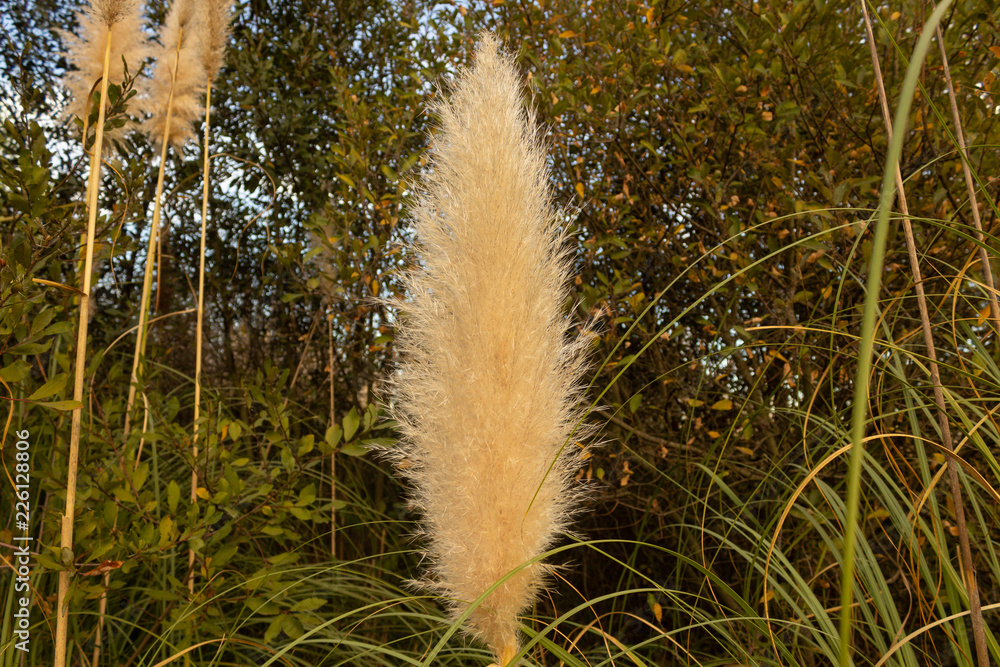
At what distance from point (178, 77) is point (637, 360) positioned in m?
1.81

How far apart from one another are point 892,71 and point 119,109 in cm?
220

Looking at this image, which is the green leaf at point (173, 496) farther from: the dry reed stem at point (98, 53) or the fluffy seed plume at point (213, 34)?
the fluffy seed plume at point (213, 34)

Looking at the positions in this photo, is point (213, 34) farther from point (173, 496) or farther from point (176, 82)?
point (173, 496)

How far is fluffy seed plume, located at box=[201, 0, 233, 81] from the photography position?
5.71 feet

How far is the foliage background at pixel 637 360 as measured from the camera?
1391 millimetres

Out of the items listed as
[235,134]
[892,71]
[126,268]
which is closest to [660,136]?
[892,71]

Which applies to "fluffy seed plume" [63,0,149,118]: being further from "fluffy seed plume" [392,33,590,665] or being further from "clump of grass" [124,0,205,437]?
"fluffy seed plume" [392,33,590,665]

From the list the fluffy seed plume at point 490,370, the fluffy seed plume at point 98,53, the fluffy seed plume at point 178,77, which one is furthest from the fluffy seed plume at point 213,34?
the fluffy seed plume at point 490,370

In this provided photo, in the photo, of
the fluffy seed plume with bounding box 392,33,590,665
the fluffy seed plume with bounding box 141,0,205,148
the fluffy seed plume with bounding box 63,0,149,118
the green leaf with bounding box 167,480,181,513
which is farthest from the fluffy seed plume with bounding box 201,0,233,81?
the green leaf with bounding box 167,480,181,513

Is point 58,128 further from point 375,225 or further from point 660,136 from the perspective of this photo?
point 660,136

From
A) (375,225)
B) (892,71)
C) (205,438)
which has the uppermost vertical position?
(892,71)

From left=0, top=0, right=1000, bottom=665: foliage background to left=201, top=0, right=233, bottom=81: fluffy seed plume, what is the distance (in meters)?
0.35

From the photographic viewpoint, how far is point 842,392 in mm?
1995

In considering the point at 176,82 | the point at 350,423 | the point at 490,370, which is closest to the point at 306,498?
the point at 350,423
